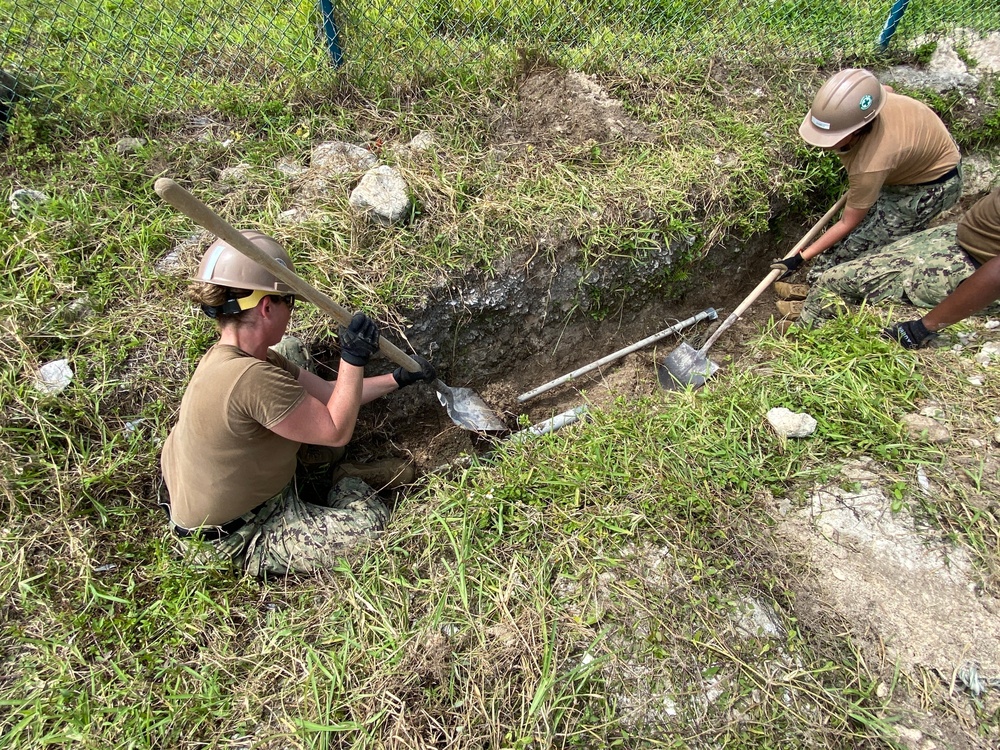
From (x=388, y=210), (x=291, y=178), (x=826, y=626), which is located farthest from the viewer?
(x=291, y=178)

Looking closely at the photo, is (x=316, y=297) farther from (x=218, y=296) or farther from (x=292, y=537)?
(x=292, y=537)

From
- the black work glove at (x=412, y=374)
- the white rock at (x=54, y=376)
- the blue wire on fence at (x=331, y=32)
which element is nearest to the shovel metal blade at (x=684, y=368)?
the black work glove at (x=412, y=374)

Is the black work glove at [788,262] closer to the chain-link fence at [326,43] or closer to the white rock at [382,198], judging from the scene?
the chain-link fence at [326,43]

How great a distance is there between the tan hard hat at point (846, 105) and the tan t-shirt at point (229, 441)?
3146 mm

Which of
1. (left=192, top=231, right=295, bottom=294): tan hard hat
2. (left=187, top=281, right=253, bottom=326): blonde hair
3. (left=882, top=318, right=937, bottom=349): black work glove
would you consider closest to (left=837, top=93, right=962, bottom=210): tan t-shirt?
(left=882, top=318, right=937, bottom=349): black work glove

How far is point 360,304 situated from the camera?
2.84m

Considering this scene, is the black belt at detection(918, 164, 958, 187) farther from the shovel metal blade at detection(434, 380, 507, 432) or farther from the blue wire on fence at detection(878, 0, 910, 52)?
the shovel metal blade at detection(434, 380, 507, 432)

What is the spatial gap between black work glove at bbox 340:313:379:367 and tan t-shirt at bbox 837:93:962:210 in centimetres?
291

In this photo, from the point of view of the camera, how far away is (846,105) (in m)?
2.92

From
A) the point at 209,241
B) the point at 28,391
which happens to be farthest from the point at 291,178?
the point at 28,391

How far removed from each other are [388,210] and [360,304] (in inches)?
24.1

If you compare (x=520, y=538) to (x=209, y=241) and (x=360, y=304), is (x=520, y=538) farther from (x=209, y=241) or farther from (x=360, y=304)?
(x=209, y=241)

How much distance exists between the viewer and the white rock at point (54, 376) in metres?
2.52

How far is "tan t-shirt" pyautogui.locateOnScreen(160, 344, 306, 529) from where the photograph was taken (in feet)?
6.42
